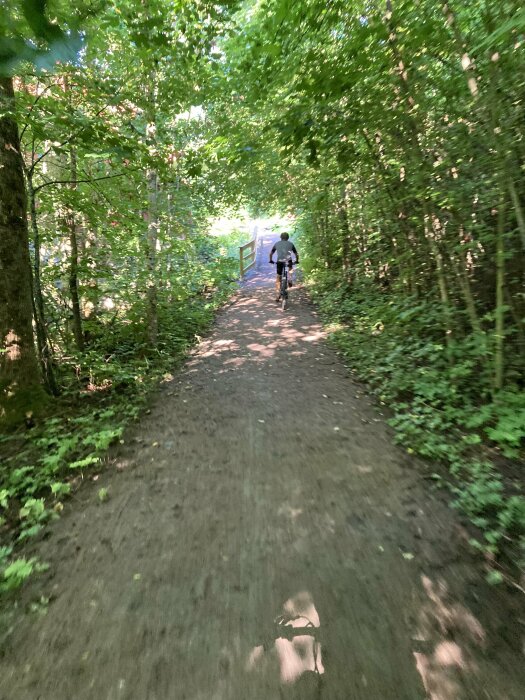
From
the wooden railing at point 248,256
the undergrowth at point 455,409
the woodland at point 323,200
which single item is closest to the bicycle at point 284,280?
the woodland at point 323,200

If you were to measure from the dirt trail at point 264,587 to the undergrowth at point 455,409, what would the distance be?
0.73 ft

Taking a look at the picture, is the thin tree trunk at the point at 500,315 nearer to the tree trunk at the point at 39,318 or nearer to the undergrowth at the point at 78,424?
the undergrowth at the point at 78,424

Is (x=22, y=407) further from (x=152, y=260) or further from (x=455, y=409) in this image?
(x=455, y=409)

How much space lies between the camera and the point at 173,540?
2.64m

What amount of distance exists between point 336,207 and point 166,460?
376 inches

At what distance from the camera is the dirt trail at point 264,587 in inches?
68.3

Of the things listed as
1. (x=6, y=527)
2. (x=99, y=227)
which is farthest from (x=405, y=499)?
(x=99, y=227)

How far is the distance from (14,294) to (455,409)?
516 centimetres

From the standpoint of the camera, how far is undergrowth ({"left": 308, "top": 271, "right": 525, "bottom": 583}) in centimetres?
258

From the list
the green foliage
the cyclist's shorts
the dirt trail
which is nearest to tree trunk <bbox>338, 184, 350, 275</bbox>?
the cyclist's shorts

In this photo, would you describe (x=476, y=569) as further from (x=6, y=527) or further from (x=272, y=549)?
(x=6, y=527)

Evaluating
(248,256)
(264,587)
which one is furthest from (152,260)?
(248,256)

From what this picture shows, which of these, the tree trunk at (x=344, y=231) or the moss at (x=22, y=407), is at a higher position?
the tree trunk at (x=344, y=231)

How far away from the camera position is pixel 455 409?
391cm
